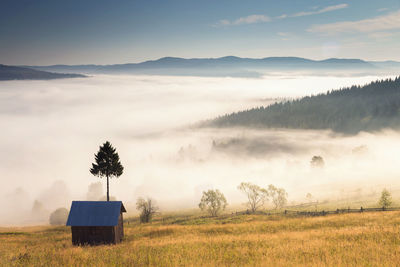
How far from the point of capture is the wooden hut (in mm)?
32844

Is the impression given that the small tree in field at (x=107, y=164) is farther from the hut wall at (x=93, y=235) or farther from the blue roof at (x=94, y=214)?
the hut wall at (x=93, y=235)

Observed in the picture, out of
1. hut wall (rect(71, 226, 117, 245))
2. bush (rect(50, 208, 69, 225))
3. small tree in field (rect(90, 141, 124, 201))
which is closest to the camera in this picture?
hut wall (rect(71, 226, 117, 245))

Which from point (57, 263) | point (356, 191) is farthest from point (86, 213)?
point (356, 191)

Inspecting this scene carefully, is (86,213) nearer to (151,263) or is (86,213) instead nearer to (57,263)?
(57,263)

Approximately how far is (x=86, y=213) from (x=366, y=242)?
1015 inches

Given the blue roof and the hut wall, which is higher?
the blue roof

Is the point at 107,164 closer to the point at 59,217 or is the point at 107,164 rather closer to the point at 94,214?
the point at 94,214

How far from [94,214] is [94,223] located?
3.23 ft

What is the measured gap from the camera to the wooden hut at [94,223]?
3284 cm

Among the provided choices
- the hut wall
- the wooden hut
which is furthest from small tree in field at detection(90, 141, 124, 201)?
the hut wall

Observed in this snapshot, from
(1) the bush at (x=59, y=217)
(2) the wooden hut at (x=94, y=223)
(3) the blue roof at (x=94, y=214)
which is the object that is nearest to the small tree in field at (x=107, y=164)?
(3) the blue roof at (x=94, y=214)

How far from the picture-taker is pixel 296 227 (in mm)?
35969

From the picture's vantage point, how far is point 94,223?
108 ft

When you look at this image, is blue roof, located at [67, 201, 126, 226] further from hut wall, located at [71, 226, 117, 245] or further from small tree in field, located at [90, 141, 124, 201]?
small tree in field, located at [90, 141, 124, 201]
